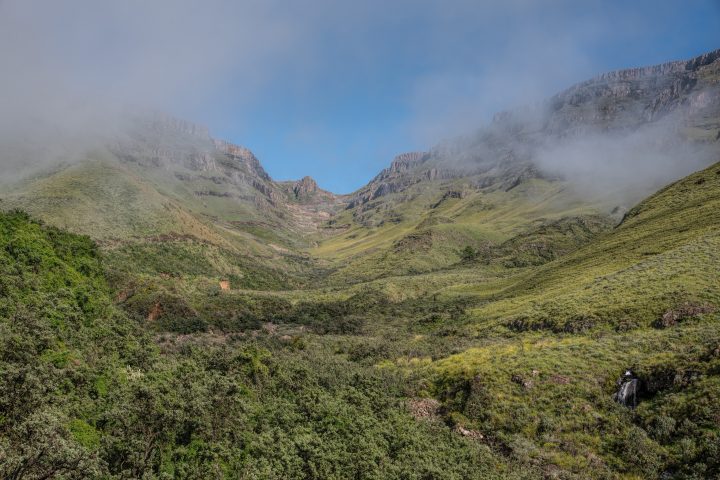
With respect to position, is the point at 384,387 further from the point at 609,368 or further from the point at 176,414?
the point at 176,414

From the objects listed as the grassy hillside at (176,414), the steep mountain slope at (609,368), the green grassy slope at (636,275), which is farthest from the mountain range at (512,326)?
the grassy hillside at (176,414)

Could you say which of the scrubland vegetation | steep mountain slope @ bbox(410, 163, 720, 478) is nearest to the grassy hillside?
the scrubland vegetation

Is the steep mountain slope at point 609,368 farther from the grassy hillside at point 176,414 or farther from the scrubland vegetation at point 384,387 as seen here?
the grassy hillside at point 176,414

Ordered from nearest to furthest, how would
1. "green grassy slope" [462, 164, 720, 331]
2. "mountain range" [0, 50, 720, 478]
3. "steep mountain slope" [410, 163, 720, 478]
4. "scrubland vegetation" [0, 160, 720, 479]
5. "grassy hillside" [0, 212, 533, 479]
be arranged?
"grassy hillside" [0, 212, 533, 479]
"scrubland vegetation" [0, 160, 720, 479]
"steep mountain slope" [410, 163, 720, 478]
"mountain range" [0, 50, 720, 478]
"green grassy slope" [462, 164, 720, 331]

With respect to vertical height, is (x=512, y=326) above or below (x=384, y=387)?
above

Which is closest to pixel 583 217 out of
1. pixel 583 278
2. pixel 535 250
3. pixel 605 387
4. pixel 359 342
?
pixel 535 250

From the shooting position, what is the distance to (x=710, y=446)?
75.0 ft

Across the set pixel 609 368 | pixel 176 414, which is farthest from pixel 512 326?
pixel 176 414

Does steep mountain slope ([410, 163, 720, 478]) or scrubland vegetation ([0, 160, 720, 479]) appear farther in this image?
steep mountain slope ([410, 163, 720, 478])

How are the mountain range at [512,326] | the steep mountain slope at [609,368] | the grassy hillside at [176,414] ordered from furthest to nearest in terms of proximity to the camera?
the mountain range at [512,326] < the steep mountain slope at [609,368] < the grassy hillside at [176,414]

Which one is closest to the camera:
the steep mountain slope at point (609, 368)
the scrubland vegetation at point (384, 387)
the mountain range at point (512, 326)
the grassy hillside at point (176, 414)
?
the grassy hillside at point (176, 414)

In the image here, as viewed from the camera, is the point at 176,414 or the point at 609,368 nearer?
the point at 176,414

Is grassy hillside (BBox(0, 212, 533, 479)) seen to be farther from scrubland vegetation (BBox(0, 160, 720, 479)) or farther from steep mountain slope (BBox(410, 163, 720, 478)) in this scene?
steep mountain slope (BBox(410, 163, 720, 478))

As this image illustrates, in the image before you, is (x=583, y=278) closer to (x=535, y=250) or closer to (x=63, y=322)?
(x=63, y=322)
